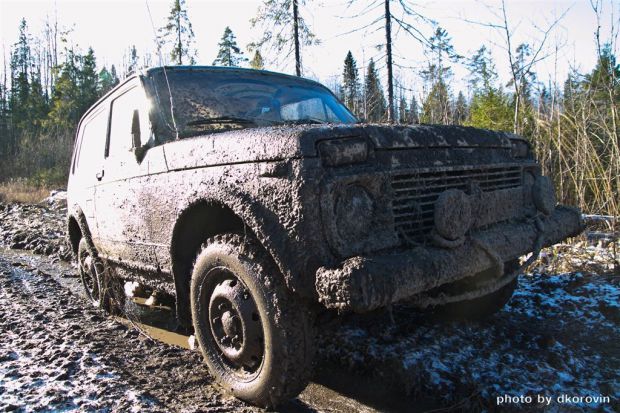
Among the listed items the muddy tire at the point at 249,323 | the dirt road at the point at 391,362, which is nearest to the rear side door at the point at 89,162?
the dirt road at the point at 391,362

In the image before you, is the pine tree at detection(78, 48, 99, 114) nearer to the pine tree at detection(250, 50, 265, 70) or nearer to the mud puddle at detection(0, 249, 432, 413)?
the pine tree at detection(250, 50, 265, 70)

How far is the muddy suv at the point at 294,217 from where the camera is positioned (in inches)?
77.4

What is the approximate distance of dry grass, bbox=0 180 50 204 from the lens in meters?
18.0

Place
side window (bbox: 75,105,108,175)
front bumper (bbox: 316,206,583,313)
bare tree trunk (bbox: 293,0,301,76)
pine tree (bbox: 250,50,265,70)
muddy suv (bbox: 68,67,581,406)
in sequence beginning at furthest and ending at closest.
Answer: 1. pine tree (bbox: 250,50,265,70)
2. bare tree trunk (bbox: 293,0,301,76)
3. side window (bbox: 75,105,108,175)
4. muddy suv (bbox: 68,67,581,406)
5. front bumper (bbox: 316,206,583,313)

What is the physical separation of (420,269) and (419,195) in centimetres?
43

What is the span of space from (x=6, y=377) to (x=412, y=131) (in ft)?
9.02

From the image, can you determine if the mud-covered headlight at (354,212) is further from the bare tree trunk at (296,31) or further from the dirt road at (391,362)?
the bare tree trunk at (296,31)

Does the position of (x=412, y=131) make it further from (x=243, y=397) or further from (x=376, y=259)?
(x=243, y=397)

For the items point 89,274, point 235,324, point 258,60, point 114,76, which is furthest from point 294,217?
A: point 114,76

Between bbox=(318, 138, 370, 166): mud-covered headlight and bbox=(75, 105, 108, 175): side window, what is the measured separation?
2760mm

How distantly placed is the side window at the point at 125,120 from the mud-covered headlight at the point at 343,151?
1661 mm

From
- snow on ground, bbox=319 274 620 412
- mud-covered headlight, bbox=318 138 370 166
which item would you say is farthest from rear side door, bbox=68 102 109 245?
mud-covered headlight, bbox=318 138 370 166

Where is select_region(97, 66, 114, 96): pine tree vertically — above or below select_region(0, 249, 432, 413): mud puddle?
above

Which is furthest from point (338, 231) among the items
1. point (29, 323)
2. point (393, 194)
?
point (29, 323)
